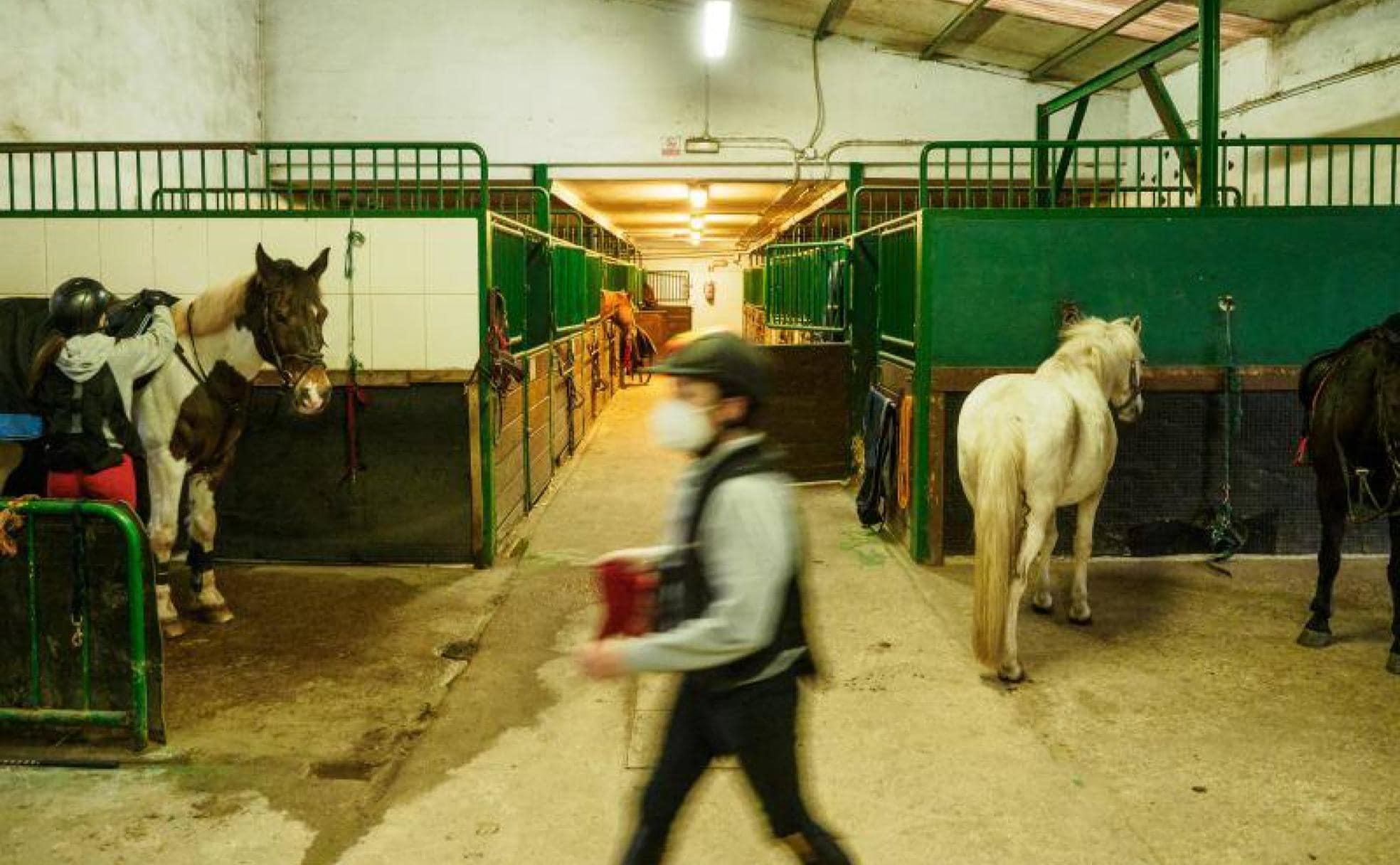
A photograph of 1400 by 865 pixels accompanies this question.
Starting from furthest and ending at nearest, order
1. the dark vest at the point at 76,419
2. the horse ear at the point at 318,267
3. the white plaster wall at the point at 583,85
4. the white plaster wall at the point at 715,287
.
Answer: the white plaster wall at the point at 715,287
the white plaster wall at the point at 583,85
the horse ear at the point at 318,267
the dark vest at the point at 76,419

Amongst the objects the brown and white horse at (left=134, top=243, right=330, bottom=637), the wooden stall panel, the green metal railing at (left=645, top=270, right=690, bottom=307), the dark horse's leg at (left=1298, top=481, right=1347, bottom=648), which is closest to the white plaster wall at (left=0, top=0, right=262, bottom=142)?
the brown and white horse at (left=134, top=243, right=330, bottom=637)

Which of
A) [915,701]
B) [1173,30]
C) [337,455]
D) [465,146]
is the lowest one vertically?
[915,701]

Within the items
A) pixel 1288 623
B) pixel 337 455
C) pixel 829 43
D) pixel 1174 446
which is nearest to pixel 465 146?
pixel 337 455

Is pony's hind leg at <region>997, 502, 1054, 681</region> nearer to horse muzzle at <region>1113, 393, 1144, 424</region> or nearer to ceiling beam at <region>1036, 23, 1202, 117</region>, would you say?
horse muzzle at <region>1113, 393, 1144, 424</region>

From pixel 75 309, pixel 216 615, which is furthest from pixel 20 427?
Answer: pixel 216 615

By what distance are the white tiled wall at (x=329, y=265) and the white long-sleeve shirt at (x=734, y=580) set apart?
4095 millimetres

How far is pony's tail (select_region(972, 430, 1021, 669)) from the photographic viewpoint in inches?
158

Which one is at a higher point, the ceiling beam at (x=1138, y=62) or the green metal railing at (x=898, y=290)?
the ceiling beam at (x=1138, y=62)

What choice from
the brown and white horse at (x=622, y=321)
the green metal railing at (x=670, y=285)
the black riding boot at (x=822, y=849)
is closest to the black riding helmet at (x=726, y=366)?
the black riding boot at (x=822, y=849)

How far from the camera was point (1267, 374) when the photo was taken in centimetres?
588

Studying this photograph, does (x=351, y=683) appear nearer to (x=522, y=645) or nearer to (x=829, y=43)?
(x=522, y=645)

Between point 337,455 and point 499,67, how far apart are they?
648cm

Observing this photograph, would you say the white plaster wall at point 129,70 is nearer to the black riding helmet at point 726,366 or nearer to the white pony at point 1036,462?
the white pony at point 1036,462

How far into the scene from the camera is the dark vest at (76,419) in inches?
156
